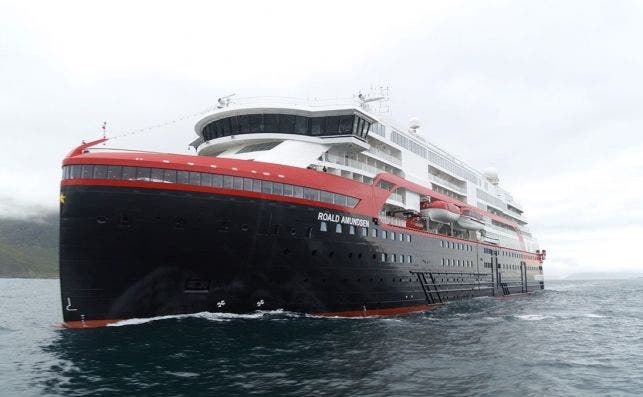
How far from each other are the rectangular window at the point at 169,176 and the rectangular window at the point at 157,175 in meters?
0.12

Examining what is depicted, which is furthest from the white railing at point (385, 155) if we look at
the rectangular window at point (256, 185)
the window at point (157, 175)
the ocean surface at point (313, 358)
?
the window at point (157, 175)

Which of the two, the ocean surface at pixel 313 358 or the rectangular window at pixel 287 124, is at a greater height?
the rectangular window at pixel 287 124

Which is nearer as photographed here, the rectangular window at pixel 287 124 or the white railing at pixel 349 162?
the rectangular window at pixel 287 124

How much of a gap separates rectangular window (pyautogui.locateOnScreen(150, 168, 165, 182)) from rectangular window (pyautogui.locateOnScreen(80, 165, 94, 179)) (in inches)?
101

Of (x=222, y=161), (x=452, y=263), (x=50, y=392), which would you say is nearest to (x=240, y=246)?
(x=222, y=161)

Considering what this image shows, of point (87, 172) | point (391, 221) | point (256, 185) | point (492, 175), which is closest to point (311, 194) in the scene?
point (256, 185)

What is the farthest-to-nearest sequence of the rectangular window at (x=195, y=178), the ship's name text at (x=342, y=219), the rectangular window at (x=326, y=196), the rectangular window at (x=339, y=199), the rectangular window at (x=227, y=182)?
1. the rectangular window at (x=339, y=199)
2. the rectangular window at (x=326, y=196)
3. the ship's name text at (x=342, y=219)
4. the rectangular window at (x=227, y=182)
5. the rectangular window at (x=195, y=178)

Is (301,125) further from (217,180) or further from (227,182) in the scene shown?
(217,180)

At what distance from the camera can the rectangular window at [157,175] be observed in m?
20.5

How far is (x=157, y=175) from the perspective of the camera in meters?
20.6

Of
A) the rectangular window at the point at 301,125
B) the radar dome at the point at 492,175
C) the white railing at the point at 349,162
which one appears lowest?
the white railing at the point at 349,162

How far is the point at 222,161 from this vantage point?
22234 mm

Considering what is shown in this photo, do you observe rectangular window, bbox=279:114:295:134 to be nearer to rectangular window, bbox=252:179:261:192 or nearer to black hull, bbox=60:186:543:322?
black hull, bbox=60:186:543:322

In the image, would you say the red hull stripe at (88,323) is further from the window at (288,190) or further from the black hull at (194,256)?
the window at (288,190)
